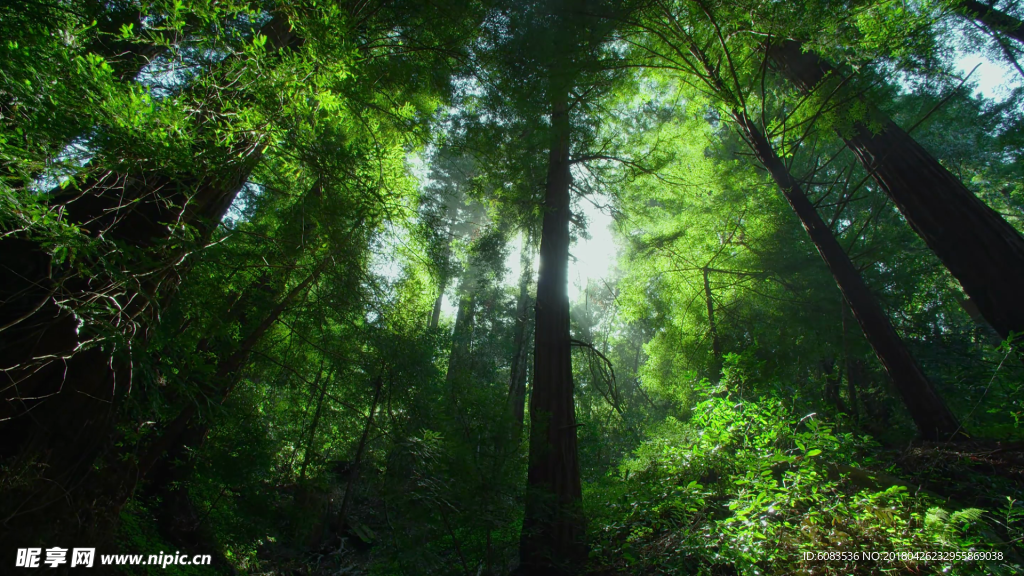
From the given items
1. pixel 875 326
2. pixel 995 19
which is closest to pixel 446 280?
pixel 875 326

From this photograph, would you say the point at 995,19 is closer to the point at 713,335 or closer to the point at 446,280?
the point at 713,335

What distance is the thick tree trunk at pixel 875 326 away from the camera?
4027 mm

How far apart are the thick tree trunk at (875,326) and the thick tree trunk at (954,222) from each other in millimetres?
729

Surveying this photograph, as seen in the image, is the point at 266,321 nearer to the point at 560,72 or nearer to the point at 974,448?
the point at 560,72

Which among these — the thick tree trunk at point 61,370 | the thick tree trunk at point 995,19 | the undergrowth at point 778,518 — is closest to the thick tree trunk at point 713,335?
the undergrowth at point 778,518

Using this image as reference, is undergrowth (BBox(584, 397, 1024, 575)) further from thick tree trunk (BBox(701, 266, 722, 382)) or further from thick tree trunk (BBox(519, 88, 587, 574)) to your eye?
thick tree trunk (BBox(701, 266, 722, 382))

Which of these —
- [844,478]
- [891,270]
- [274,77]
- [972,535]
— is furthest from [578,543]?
[891,270]

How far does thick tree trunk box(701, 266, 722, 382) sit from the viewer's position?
24.4ft

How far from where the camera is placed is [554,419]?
461cm

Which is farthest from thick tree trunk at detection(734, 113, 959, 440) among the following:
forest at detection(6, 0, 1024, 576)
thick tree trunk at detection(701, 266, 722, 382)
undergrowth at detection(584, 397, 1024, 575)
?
thick tree trunk at detection(701, 266, 722, 382)

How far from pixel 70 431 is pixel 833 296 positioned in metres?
11.3

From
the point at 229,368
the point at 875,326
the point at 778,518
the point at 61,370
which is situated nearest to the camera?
the point at 61,370

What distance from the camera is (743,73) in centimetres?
538

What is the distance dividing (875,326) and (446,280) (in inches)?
200
